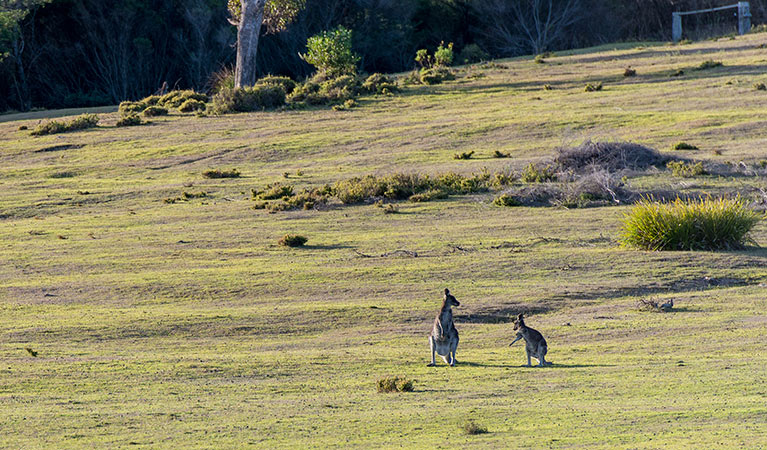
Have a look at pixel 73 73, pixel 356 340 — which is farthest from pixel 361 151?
pixel 73 73

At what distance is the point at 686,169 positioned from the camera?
95.8ft

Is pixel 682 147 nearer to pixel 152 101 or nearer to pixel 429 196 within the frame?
pixel 429 196

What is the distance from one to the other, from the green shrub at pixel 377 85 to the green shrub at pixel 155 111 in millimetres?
9120

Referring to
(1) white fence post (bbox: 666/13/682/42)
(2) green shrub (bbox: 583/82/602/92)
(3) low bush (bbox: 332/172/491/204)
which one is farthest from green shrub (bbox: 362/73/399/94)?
(1) white fence post (bbox: 666/13/682/42)

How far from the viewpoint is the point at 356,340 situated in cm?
1492

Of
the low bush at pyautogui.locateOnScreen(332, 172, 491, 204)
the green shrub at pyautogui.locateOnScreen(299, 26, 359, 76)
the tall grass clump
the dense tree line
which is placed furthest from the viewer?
the dense tree line

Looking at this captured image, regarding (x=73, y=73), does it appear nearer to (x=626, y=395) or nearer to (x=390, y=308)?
(x=390, y=308)

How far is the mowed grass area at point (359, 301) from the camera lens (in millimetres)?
9703

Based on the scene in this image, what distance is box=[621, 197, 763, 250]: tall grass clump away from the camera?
20.3m

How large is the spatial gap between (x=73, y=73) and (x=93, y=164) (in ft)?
107

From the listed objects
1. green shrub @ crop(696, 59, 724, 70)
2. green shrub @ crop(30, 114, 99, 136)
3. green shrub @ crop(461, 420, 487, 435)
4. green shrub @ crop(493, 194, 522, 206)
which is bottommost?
green shrub @ crop(493, 194, 522, 206)

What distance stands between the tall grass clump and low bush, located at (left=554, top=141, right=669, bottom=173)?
8.90 meters

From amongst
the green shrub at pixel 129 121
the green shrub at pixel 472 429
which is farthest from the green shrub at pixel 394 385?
the green shrub at pixel 129 121

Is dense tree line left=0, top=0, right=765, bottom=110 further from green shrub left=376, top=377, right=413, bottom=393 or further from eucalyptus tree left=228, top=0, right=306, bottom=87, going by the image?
green shrub left=376, top=377, right=413, bottom=393
